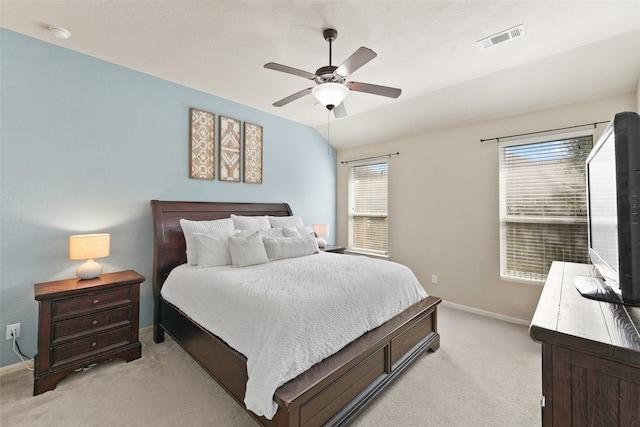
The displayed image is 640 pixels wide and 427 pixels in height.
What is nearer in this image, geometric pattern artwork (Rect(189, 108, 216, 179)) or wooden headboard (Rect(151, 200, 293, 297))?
wooden headboard (Rect(151, 200, 293, 297))

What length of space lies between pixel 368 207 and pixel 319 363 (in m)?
3.59

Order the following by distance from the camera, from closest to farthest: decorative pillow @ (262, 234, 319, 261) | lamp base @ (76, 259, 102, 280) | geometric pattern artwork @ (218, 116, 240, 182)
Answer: lamp base @ (76, 259, 102, 280), decorative pillow @ (262, 234, 319, 261), geometric pattern artwork @ (218, 116, 240, 182)

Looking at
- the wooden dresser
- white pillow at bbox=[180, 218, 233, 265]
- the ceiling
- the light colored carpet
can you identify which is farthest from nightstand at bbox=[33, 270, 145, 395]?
the wooden dresser

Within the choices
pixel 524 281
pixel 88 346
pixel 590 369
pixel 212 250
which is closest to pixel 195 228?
pixel 212 250

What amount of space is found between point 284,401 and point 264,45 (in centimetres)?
272

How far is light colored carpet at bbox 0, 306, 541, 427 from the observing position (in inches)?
69.9

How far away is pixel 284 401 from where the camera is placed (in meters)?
1.34

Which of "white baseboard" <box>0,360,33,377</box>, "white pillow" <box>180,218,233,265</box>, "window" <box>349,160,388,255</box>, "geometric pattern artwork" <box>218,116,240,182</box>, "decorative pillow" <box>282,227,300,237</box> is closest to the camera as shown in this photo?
"white baseboard" <box>0,360,33,377</box>

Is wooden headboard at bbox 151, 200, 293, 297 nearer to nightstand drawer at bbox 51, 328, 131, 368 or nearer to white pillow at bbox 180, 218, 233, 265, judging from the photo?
white pillow at bbox 180, 218, 233, 265

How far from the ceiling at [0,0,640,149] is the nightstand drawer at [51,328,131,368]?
8.59 feet

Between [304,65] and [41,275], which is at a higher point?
[304,65]

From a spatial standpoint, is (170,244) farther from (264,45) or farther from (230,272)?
(264,45)

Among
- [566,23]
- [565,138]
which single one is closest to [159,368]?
[566,23]

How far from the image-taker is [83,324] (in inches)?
88.6
